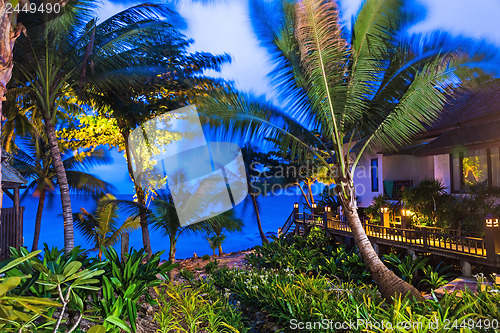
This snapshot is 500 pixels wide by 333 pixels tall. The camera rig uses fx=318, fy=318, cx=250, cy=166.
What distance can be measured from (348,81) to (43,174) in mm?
13768

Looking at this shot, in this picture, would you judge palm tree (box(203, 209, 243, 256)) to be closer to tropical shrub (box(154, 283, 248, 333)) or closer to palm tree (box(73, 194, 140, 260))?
tropical shrub (box(154, 283, 248, 333))

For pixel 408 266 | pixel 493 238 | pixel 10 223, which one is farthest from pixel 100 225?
pixel 493 238

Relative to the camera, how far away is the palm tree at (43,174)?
13.9m

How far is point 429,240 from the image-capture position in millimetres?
9133

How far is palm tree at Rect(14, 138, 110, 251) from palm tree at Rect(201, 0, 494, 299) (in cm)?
1011

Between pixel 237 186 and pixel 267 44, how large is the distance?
14.5 meters

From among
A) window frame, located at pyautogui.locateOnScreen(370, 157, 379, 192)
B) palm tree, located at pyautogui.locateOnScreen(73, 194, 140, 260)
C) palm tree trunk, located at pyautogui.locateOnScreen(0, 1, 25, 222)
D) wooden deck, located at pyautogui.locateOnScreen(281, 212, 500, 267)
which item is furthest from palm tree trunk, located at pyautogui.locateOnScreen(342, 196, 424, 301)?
window frame, located at pyautogui.locateOnScreen(370, 157, 379, 192)

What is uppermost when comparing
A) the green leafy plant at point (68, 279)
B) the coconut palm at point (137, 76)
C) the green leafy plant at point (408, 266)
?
the coconut palm at point (137, 76)

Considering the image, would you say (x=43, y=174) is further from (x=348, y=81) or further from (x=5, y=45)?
(x=348, y=81)

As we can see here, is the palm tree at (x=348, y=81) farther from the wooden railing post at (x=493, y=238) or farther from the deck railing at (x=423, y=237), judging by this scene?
the deck railing at (x=423, y=237)

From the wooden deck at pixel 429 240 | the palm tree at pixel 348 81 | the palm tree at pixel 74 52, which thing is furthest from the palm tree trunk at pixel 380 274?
the palm tree at pixel 74 52

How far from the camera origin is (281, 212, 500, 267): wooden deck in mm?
7973

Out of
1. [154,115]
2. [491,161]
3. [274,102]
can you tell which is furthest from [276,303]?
[491,161]

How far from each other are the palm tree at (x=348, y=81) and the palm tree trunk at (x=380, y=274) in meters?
0.02
